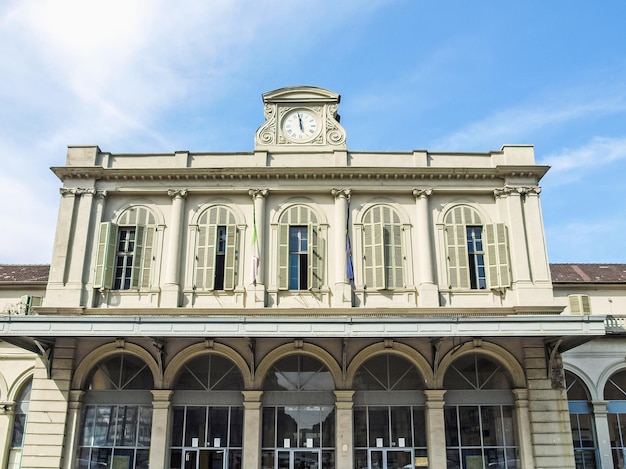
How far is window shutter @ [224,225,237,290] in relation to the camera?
1952 centimetres

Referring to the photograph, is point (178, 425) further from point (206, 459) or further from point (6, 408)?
point (6, 408)

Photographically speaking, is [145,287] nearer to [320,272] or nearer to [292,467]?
[320,272]

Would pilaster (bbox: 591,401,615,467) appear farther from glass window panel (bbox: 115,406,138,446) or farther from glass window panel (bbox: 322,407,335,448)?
glass window panel (bbox: 115,406,138,446)

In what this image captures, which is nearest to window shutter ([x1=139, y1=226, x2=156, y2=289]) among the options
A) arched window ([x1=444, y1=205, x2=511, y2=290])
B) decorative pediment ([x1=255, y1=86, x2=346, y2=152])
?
decorative pediment ([x1=255, y1=86, x2=346, y2=152])

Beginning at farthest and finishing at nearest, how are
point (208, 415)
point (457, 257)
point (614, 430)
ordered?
point (614, 430) → point (457, 257) → point (208, 415)

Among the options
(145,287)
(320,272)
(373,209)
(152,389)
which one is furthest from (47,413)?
(373,209)

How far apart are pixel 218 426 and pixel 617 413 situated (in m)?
13.9

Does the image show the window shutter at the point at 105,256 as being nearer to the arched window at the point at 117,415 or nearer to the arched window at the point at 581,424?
the arched window at the point at 117,415

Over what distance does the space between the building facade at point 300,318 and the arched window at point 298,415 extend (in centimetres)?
6

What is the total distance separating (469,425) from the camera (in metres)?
18.4

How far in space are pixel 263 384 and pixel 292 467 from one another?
257 cm

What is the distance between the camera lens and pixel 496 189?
20.6m

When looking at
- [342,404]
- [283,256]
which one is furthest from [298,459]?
[283,256]

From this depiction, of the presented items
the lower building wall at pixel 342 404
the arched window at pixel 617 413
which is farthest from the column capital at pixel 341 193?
the arched window at pixel 617 413
